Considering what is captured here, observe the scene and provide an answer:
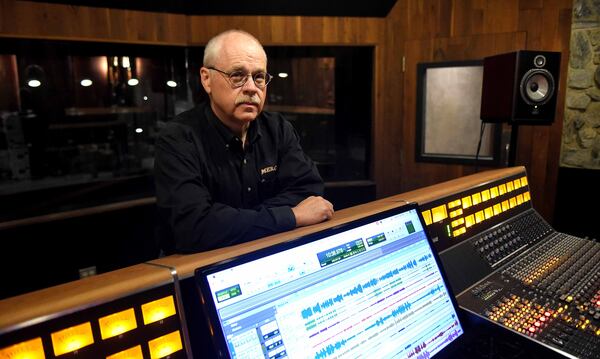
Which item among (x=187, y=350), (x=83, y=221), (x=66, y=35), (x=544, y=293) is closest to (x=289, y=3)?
(x=66, y=35)

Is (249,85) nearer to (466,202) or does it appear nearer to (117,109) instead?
(466,202)

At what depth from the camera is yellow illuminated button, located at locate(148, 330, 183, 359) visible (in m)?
0.75

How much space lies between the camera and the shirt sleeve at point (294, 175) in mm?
1725

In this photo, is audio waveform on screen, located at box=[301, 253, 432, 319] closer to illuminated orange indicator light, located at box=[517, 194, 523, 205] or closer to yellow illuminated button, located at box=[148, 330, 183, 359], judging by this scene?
yellow illuminated button, located at box=[148, 330, 183, 359]

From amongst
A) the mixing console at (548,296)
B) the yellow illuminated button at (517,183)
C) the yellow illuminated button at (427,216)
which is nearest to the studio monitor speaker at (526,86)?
the yellow illuminated button at (517,183)

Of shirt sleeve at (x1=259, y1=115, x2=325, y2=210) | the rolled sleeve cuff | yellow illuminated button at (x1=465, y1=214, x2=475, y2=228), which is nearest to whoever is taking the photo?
the rolled sleeve cuff

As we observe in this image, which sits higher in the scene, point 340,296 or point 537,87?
point 537,87

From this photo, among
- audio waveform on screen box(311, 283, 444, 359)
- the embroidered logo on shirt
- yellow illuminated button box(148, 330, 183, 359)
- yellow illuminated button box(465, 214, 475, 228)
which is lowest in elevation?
audio waveform on screen box(311, 283, 444, 359)

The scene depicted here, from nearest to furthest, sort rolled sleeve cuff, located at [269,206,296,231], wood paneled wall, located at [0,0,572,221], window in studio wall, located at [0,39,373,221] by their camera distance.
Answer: rolled sleeve cuff, located at [269,206,296,231], window in studio wall, located at [0,39,373,221], wood paneled wall, located at [0,0,572,221]

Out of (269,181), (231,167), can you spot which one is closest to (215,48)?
(231,167)

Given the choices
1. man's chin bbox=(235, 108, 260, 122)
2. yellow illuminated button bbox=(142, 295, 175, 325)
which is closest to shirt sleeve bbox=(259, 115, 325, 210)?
man's chin bbox=(235, 108, 260, 122)

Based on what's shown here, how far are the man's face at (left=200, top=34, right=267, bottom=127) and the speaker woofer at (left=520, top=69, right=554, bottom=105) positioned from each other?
1536mm

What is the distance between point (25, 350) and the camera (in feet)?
2.07

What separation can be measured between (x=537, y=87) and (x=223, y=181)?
1.83 m
